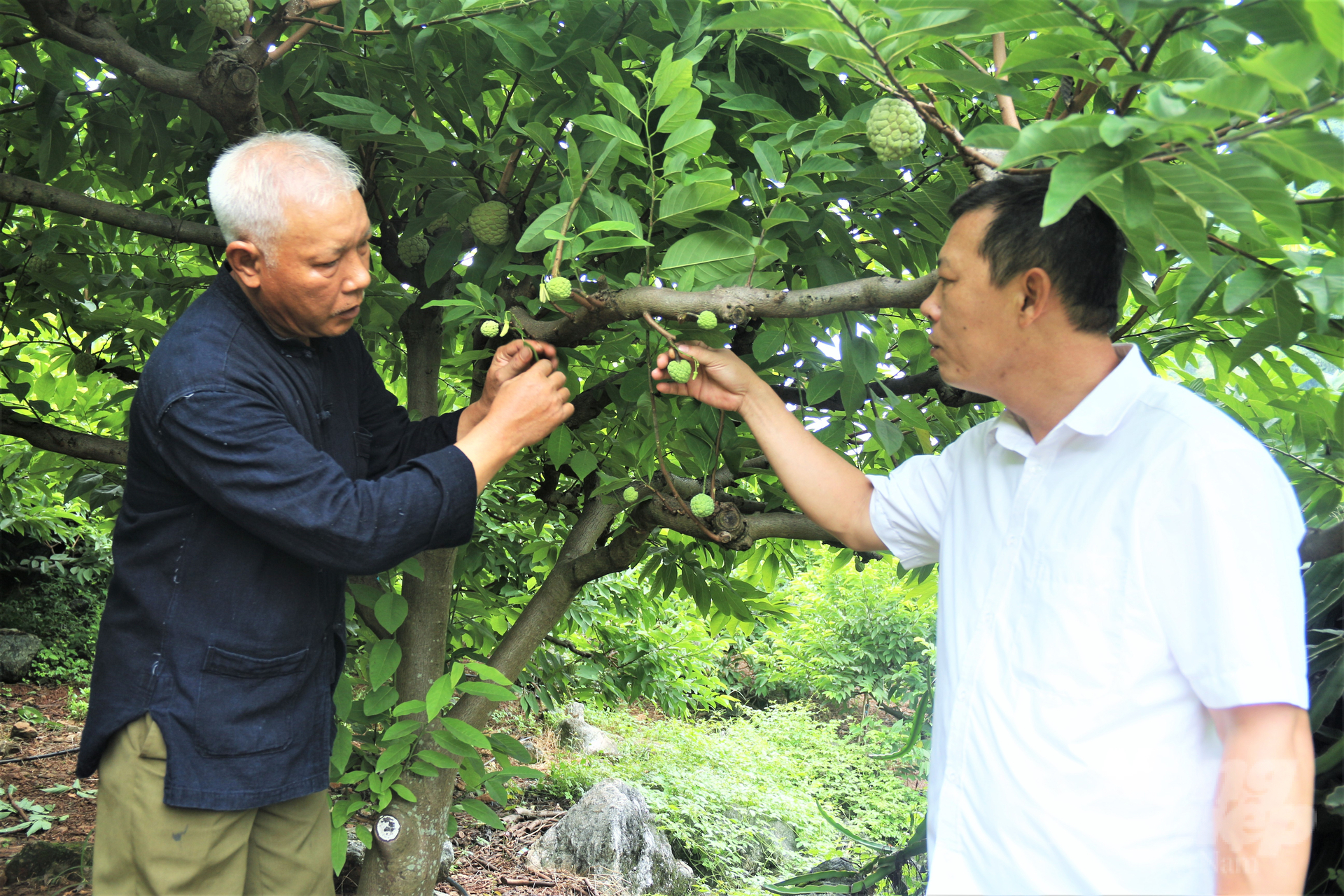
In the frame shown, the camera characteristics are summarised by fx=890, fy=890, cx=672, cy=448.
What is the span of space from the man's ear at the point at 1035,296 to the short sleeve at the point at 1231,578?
11.2 inches

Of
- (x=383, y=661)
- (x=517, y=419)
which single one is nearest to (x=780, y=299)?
(x=517, y=419)

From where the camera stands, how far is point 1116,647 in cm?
117

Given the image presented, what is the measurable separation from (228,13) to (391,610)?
1256 millimetres

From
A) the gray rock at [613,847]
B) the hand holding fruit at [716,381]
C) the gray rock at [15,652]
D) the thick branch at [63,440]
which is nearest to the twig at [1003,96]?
the hand holding fruit at [716,381]

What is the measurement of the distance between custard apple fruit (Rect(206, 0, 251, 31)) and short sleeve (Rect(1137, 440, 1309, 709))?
167 cm

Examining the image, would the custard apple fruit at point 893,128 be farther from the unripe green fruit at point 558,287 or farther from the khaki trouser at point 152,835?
the khaki trouser at point 152,835

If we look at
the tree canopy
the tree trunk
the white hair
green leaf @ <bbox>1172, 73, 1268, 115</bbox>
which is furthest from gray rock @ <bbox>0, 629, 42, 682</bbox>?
green leaf @ <bbox>1172, 73, 1268, 115</bbox>

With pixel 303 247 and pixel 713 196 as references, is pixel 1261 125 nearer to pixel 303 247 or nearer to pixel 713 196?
pixel 713 196

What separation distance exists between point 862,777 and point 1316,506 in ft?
23.4

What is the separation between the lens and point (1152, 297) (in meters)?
1.50

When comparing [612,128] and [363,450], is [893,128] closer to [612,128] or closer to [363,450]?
[612,128]

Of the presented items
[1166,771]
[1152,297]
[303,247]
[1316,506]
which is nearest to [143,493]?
[303,247]

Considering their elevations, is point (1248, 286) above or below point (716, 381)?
above

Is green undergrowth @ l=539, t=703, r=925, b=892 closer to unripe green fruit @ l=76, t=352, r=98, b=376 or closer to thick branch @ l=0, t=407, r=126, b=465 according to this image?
unripe green fruit @ l=76, t=352, r=98, b=376
